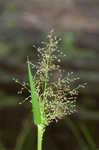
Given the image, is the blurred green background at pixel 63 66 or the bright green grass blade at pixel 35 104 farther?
the blurred green background at pixel 63 66

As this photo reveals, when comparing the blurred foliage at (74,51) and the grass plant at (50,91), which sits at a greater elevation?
the blurred foliage at (74,51)

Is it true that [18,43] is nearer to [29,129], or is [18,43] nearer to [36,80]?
[29,129]

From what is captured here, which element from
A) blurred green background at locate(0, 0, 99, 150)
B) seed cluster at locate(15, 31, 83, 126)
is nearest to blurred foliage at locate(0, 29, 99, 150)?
blurred green background at locate(0, 0, 99, 150)

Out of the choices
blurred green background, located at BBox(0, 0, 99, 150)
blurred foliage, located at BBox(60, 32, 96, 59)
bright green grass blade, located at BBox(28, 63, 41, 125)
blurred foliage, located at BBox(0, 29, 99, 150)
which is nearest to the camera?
bright green grass blade, located at BBox(28, 63, 41, 125)

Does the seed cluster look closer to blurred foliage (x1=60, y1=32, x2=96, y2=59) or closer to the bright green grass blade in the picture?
the bright green grass blade

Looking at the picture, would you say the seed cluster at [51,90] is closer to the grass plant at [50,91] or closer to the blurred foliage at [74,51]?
the grass plant at [50,91]

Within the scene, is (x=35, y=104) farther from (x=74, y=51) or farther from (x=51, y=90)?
(x=74, y=51)

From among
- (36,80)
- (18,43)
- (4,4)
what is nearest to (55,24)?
(4,4)

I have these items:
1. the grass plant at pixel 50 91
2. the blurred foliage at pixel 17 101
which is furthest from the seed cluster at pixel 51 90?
the blurred foliage at pixel 17 101

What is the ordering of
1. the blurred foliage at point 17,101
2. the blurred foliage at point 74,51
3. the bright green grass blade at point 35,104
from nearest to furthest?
the bright green grass blade at point 35,104, the blurred foliage at point 17,101, the blurred foliage at point 74,51
